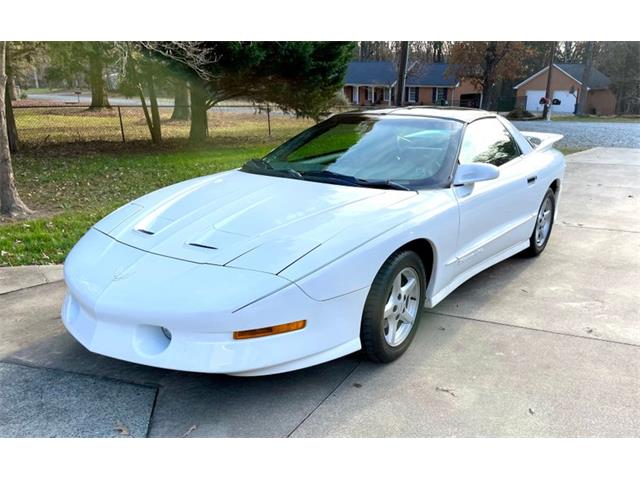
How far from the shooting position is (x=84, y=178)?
9.34 m

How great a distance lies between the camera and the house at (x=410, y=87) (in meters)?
51.5

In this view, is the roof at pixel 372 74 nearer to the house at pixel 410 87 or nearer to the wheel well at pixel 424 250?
the house at pixel 410 87

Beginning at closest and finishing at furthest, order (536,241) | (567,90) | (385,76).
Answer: (536,241) → (385,76) → (567,90)

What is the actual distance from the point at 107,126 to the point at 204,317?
18.8 metres

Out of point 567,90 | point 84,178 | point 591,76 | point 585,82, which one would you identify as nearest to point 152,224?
point 84,178

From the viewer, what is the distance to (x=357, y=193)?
132 inches

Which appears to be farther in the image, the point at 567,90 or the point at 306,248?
the point at 567,90

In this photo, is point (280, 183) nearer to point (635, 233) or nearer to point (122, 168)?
point (635, 233)

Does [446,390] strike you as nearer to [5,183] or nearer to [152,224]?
[152,224]

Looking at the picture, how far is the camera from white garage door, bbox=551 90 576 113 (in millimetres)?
52094

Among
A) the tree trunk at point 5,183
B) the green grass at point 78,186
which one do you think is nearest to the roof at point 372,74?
the green grass at point 78,186

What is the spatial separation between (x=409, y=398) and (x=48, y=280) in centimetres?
338

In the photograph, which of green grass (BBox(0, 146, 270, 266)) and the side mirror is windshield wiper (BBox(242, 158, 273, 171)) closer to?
the side mirror

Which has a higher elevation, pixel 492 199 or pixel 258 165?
pixel 258 165
